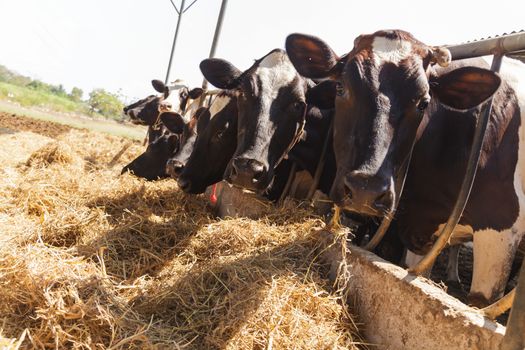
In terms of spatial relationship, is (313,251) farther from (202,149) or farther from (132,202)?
(132,202)

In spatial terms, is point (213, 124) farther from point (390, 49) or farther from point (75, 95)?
point (75, 95)

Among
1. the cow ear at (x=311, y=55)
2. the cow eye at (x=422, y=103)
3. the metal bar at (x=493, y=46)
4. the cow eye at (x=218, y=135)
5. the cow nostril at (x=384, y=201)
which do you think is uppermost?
the metal bar at (x=493, y=46)

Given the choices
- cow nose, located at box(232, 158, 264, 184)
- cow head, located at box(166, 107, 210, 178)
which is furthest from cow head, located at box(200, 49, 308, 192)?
cow head, located at box(166, 107, 210, 178)

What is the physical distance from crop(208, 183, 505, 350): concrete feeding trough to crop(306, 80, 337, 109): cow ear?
155 cm

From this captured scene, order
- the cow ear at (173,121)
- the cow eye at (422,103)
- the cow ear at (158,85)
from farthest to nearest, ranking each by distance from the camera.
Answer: the cow ear at (158,85) < the cow ear at (173,121) < the cow eye at (422,103)

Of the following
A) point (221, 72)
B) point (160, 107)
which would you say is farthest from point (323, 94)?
point (160, 107)

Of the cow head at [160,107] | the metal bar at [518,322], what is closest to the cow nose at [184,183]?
the metal bar at [518,322]

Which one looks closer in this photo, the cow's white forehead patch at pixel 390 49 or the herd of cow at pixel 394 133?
the herd of cow at pixel 394 133

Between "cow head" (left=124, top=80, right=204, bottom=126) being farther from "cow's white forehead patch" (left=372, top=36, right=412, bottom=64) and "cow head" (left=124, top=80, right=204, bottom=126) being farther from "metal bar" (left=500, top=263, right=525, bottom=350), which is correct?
"metal bar" (left=500, top=263, right=525, bottom=350)

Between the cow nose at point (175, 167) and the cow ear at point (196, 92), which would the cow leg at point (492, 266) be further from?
the cow ear at point (196, 92)

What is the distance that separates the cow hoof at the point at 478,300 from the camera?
8.63 ft

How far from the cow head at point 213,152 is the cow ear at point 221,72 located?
0.55 feet

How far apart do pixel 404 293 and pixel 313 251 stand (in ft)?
2.37

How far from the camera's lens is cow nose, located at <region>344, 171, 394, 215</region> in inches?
83.0
